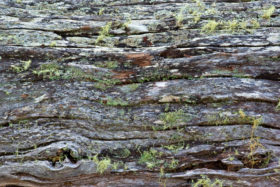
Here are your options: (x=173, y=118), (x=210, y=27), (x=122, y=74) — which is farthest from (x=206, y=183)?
→ (x=210, y=27)

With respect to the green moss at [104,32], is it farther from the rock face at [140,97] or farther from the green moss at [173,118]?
the green moss at [173,118]

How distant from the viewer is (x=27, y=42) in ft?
24.5

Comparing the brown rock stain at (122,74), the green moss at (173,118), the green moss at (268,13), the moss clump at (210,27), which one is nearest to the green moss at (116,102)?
the brown rock stain at (122,74)

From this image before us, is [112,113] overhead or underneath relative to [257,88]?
underneath

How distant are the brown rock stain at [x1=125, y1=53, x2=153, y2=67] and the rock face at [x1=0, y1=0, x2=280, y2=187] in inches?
1.1

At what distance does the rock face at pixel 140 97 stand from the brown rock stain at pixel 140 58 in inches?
1.1

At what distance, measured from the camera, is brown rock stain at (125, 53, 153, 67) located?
712 centimetres

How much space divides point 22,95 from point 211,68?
464 cm

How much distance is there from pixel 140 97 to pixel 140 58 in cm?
136

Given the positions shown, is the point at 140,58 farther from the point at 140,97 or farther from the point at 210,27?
the point at 210,27

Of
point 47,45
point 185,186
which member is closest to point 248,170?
point 185,186

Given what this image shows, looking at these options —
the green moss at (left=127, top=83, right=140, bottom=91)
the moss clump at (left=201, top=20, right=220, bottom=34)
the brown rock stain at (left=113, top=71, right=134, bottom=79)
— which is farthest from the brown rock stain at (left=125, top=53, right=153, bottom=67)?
the moss clump at (left=201, top=20, right=220, bottom=34)

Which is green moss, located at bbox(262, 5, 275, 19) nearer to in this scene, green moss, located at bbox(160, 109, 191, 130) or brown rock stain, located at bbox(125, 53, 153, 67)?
brown rock stain, located at bbox(125, 53, 153, 67)

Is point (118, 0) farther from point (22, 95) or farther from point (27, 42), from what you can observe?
point (22, 95)
